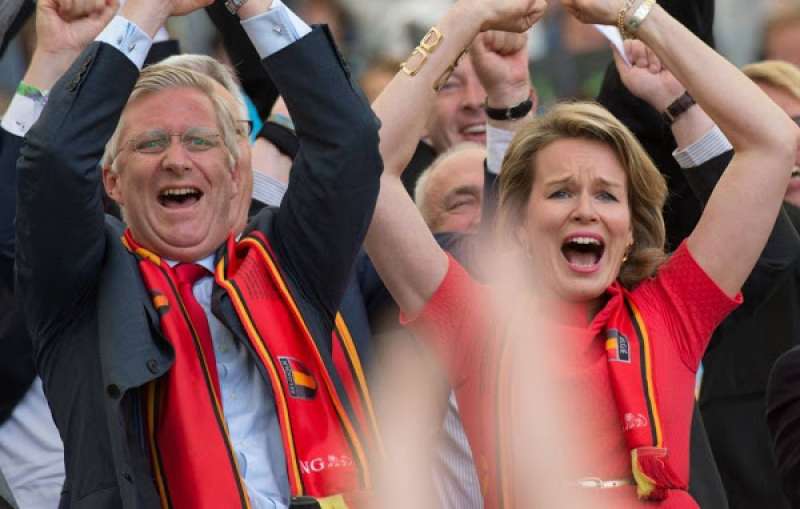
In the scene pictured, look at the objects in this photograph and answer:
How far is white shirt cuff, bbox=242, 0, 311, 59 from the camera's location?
397 centimetres

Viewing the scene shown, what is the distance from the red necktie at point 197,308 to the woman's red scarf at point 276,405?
0.05ft

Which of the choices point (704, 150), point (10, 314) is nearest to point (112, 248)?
point (10, 314)

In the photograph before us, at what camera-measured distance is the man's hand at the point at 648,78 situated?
4805 mm

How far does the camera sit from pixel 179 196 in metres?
4.18

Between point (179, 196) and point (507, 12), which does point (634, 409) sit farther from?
point (179, 196)

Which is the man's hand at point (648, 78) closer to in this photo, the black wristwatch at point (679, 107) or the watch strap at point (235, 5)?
the black wristwatch at point (679, 107)

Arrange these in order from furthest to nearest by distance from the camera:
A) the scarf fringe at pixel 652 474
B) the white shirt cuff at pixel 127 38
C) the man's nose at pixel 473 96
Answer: the man's nose at pixel 473 96
the scarf fringe at pixel 652 474
the white shirt cuff at pixel 127 38

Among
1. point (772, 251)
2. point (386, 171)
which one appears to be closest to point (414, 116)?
point (386, 171)

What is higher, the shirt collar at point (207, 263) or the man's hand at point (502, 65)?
the man's hand at point (502, 65)

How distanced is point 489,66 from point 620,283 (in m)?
0.85

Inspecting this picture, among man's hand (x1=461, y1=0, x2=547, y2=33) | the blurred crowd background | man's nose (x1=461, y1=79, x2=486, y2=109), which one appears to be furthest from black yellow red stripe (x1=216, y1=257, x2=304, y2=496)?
the blurred crowd background

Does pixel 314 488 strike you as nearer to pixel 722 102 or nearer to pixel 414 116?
pixel 414 116

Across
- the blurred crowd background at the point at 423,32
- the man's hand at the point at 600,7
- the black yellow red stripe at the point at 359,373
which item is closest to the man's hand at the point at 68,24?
the black yellow red stripe at the point at 359,373

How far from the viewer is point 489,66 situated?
4961 mm
